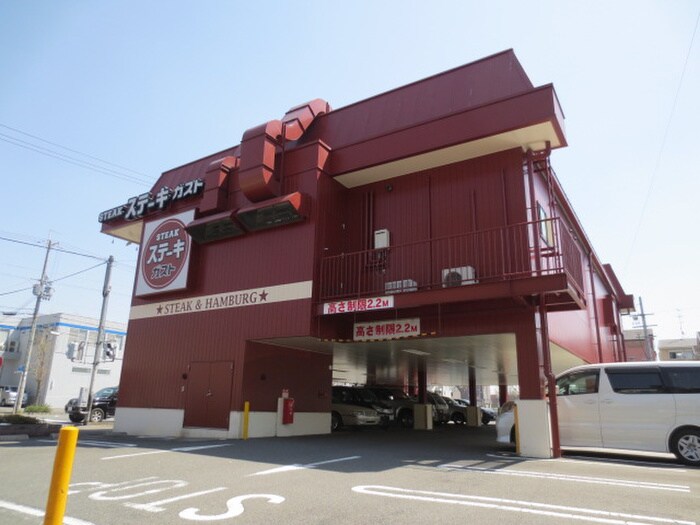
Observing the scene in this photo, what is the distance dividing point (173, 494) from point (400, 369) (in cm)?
1677

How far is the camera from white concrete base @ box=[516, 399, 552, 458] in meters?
10.2

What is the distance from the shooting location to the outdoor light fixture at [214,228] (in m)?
14.7

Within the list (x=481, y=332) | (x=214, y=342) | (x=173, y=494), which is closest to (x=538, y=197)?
(x=481, y=332)

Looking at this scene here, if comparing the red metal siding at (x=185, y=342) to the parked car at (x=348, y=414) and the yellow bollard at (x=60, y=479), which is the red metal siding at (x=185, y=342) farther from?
the yellow bollard at (x=60, y=479)

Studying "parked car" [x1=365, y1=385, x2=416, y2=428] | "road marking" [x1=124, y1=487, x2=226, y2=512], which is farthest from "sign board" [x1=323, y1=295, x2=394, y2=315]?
"parked car" [x1=365, y1=385, x2=416, y2=428]

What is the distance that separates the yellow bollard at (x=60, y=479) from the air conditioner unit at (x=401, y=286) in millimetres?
9599

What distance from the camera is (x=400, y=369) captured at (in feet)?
72.7

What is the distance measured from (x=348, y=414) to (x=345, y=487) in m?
12.5

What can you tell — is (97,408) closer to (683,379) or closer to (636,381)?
(636,381)

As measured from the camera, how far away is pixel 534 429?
34.0 feet

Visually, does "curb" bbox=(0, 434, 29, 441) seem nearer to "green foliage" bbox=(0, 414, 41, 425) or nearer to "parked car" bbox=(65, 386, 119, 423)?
"green foliage" bbox=(0, 414, 41, 425)

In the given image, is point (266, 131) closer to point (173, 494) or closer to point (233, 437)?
point (233, 437)

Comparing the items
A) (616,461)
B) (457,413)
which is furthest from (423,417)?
(616,461)

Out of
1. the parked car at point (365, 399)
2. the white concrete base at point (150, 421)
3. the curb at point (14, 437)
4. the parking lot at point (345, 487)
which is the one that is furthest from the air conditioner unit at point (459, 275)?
the curb at point (14, 437)
